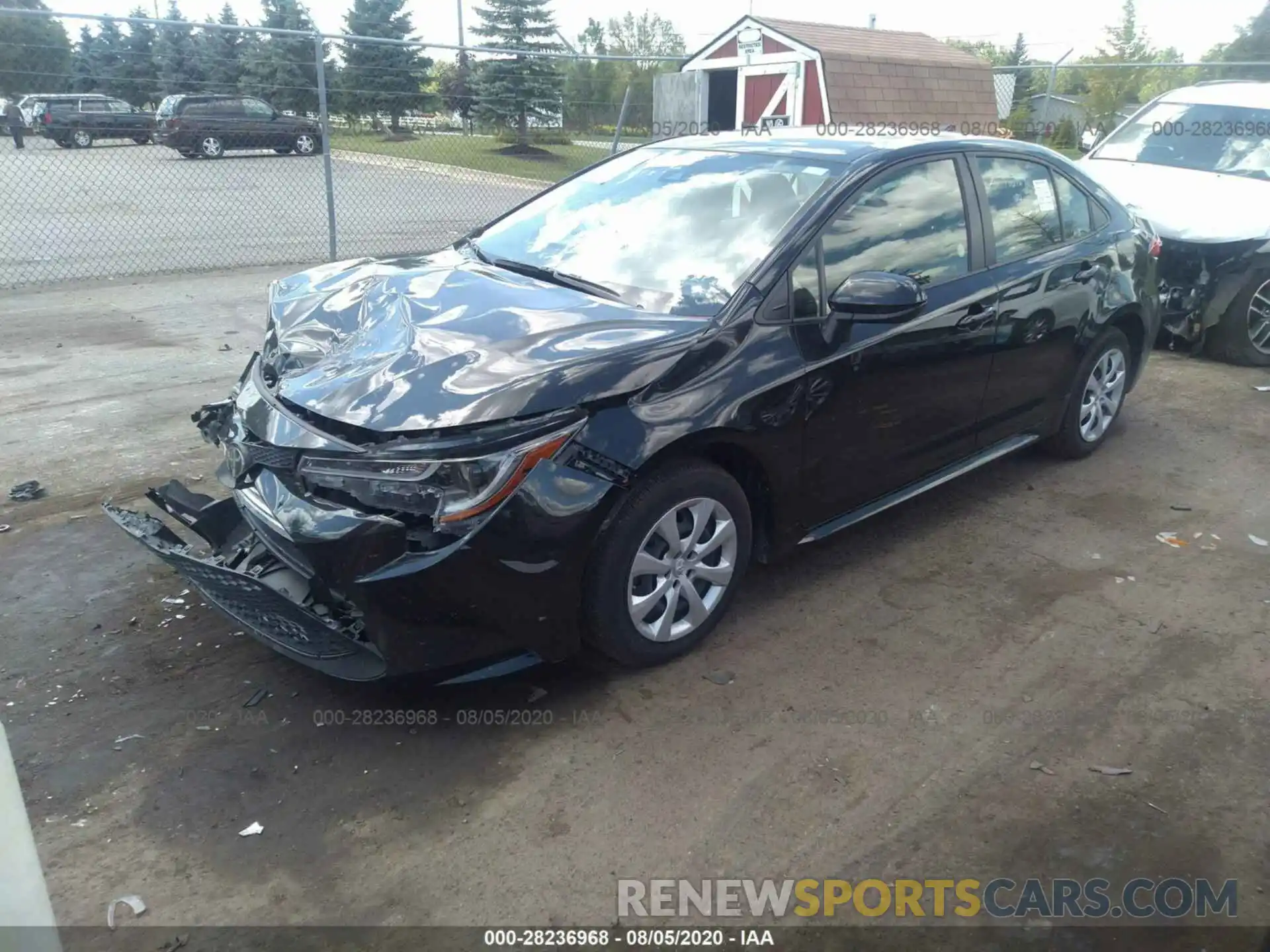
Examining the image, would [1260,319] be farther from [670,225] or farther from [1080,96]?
[1080,96]

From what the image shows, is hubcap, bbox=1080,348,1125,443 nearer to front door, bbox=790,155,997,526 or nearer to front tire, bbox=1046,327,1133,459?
front tire, bbox=1046,327,1133,459

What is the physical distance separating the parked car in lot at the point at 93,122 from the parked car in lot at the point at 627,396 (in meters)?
13.6

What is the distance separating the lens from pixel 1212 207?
7500 mm

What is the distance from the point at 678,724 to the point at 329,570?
4.08 feet

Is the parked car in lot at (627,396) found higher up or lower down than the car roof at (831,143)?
lower down

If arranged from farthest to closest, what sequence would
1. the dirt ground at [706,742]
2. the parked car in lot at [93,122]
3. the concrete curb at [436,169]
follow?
the parked car in lot at [93,122]
the concrete curb at [436,169]
the dirt ground at [706,742]

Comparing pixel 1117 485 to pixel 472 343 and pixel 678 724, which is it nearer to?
pixel 678 724

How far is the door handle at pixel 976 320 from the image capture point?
4254 millimetres

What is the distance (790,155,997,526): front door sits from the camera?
3.74 metres

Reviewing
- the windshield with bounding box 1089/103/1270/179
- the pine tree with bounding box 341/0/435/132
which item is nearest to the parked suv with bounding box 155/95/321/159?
the pine tree with bounding box 341/0/435/132

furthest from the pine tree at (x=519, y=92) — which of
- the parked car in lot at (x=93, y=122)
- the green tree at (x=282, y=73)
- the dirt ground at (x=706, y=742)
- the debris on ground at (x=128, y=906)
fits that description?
the debris on ground at (x=128, y=906)

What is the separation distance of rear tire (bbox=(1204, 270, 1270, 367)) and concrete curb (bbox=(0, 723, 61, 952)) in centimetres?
824

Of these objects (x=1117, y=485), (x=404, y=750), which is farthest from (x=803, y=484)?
(x=1117, y=485)

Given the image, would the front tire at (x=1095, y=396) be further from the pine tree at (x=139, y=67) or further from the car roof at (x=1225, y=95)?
the pine tree at (x=139, y=67)
